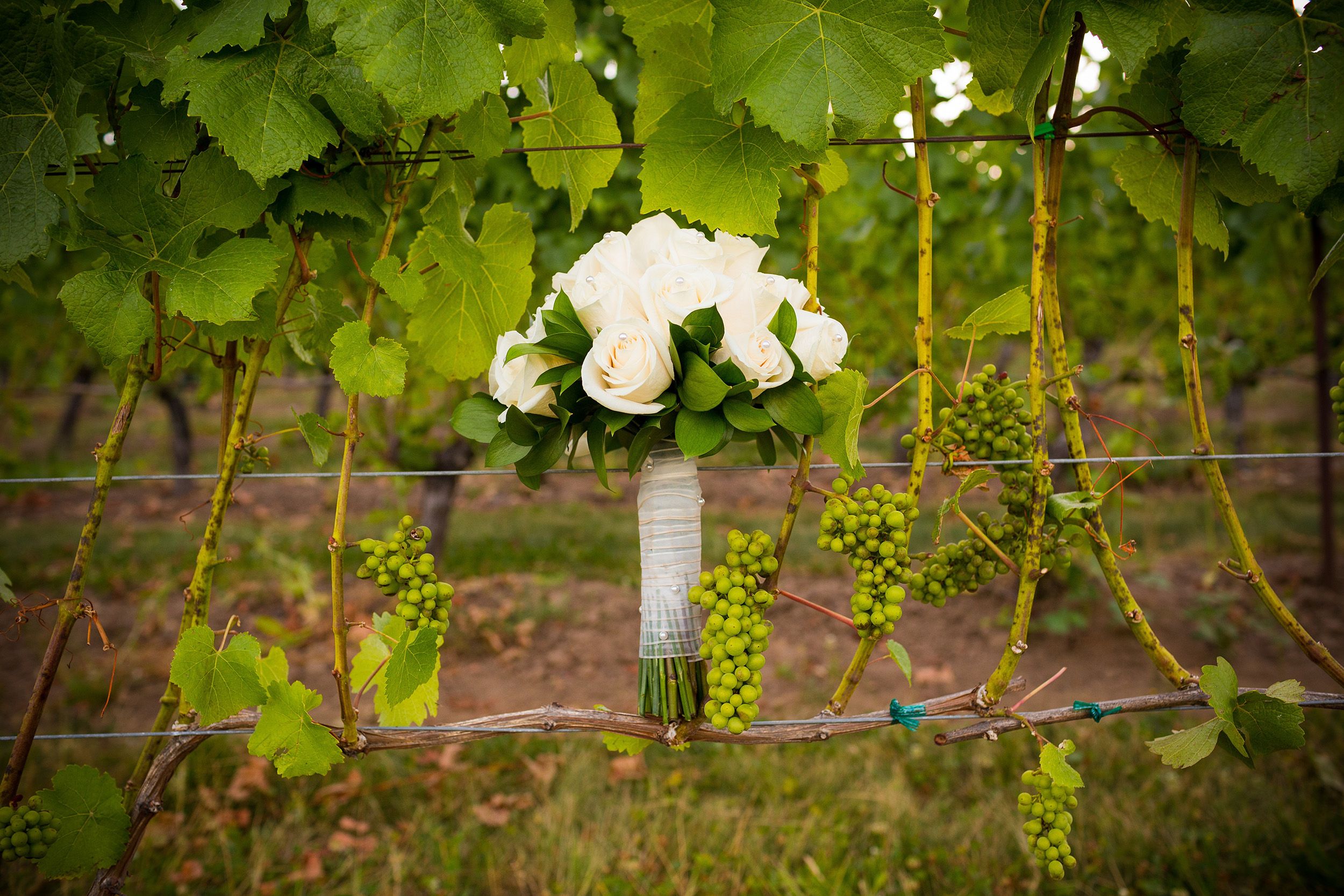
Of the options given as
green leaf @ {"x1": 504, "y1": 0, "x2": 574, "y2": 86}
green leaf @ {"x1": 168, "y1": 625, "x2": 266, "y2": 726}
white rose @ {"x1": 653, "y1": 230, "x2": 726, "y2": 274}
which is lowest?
green leaf @ {"x1": 168, "y1": 625, "x2": 266, "y2": 726}

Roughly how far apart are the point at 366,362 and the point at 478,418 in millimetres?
170

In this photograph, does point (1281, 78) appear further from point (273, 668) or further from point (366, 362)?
point (273, 668)

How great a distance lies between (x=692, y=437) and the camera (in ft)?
3.44

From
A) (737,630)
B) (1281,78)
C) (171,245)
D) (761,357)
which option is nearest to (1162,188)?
(1281,78)

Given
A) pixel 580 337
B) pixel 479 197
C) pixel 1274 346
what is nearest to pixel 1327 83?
pixel 580 337

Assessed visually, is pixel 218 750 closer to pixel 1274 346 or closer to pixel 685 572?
pixel 685 572

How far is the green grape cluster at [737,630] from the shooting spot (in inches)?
40.9

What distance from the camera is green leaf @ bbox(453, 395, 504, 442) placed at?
116 cm

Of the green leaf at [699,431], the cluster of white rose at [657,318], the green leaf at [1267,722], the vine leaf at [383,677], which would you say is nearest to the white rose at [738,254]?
the cluster of white rose at [657,318]

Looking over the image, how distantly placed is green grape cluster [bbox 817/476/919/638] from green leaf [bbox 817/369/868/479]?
0.03 meters

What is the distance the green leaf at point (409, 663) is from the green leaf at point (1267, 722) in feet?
3.69

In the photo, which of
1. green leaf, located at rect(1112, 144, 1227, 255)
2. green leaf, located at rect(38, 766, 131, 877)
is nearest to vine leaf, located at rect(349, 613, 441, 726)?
green leaf, located at rect(38, 766, 131, 877)

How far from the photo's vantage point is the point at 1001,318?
122 centimetres

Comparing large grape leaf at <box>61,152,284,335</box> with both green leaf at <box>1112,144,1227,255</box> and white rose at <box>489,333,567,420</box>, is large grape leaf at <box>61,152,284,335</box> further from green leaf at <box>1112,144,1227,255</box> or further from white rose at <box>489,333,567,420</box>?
green leaf at <box>1112,144,1227,255</box>
